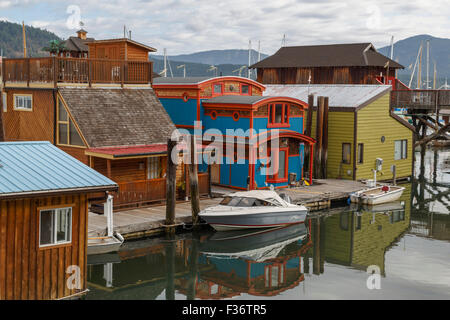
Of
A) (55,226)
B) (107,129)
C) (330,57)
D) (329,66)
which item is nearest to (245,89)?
(107,129)

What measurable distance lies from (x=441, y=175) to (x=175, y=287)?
36.1 meters

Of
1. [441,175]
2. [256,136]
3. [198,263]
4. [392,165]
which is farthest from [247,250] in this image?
[441,175]

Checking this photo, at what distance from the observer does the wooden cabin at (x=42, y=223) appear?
14695 millimetres

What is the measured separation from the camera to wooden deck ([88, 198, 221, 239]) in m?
24.7

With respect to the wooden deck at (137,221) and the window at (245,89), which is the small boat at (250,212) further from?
the window at (245,89)

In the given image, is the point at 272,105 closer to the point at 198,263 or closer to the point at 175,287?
the point at 198,263

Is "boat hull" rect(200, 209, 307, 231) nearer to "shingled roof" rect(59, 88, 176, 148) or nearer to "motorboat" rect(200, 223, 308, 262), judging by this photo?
"motorboat" rect(200, 223, 308, 262)

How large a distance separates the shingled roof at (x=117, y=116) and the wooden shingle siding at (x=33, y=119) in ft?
4.97

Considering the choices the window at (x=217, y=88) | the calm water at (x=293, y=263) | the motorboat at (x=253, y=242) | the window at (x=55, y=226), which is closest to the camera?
the window at (x=55, y=226)

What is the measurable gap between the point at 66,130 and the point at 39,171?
14633 millimetres

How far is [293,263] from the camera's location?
80.1ft

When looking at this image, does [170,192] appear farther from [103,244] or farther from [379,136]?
[379,136]

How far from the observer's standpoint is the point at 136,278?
2161 cm

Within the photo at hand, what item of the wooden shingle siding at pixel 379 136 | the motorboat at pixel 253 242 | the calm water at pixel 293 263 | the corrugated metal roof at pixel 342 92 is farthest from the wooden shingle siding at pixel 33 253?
the wooden shingle siding at pixel 379 136
